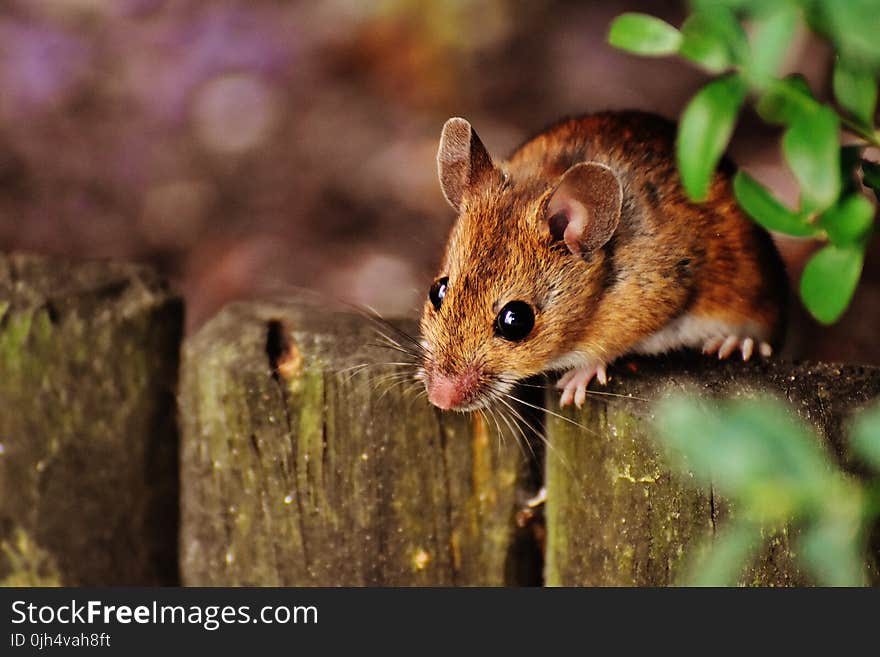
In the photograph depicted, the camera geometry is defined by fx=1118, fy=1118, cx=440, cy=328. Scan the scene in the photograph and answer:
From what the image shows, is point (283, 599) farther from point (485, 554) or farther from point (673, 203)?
point (673, 203)

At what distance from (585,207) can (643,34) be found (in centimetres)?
94

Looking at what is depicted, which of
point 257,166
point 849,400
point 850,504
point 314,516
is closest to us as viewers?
point 850,504

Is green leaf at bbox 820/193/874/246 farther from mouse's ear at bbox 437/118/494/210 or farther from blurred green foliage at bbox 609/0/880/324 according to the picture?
mouse's ear at bbox 437/118/494/210

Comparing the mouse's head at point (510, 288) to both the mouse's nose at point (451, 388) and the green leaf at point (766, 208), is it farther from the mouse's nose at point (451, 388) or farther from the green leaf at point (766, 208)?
the green leaf at point (766, 208)

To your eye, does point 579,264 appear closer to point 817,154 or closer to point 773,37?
point 817,154

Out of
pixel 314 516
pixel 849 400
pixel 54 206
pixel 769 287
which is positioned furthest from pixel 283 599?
pixel 54 206

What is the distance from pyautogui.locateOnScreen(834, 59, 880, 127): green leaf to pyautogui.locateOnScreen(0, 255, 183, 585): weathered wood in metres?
1.70

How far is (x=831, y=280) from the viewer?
1516 mm

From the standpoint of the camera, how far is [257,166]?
523 centimetres

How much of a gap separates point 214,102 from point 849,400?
155 inches

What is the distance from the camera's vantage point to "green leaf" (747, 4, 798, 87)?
1113 mm

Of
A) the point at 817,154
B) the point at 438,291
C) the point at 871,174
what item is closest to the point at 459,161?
the point at 438,291

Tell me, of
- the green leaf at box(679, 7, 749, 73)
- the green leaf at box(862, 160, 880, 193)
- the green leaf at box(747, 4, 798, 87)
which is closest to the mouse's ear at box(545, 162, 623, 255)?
the green leaf at box(862, 160, 880, 193)

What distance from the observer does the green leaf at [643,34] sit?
1.41 metres
